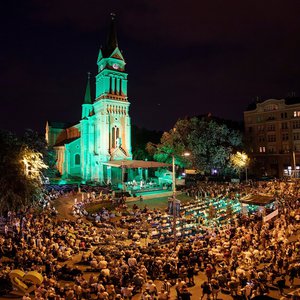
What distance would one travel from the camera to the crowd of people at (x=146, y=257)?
11.6 meters

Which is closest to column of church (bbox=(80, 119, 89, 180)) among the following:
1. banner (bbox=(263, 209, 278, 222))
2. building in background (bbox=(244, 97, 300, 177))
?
building in background (bbox=(244, 97, 300, 177))

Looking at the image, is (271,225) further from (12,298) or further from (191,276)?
(12,298)

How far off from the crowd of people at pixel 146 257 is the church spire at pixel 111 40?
4774 centimetres

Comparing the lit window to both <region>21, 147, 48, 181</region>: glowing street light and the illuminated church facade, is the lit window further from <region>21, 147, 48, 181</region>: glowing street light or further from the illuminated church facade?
<region>21, 147, 48, 181</region>: glowing street light

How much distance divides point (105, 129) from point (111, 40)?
2299 centimetres

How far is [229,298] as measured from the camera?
460 inches

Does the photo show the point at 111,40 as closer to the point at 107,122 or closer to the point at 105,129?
the point at 107,122

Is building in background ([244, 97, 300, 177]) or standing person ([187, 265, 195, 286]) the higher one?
building in background ([244, 97, 300, 177])

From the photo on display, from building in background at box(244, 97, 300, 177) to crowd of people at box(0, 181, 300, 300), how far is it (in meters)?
33.9

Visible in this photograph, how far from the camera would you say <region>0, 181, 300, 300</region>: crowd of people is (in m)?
11.6

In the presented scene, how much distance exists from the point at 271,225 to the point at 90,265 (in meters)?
14.5

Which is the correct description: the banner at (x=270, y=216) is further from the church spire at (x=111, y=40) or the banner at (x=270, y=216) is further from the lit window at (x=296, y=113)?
the church spire at (x=111, y=40)

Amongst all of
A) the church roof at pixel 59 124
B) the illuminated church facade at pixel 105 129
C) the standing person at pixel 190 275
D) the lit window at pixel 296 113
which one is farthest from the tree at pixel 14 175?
the church roof at pixel 59 124

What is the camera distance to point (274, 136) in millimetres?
58062
